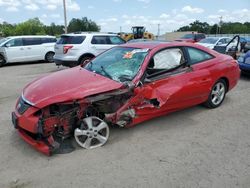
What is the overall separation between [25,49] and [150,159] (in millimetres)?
12796

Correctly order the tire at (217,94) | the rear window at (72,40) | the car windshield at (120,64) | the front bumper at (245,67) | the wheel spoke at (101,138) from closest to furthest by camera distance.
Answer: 1. the wheel spoke at (101,138)
2. the car windshield at (120,64)
3. the tire at (217,94)
4. the front bumper at (245,67)
5. the rear window at (72,40)

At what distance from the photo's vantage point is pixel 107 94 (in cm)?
392

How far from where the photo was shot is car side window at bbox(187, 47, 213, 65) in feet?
16.8

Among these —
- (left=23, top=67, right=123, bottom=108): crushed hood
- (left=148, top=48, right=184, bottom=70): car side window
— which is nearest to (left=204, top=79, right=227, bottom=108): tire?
(left=148, top=48, right=184, bottom=70): car side window

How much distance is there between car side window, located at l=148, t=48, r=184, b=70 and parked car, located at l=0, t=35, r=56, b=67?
456 inches

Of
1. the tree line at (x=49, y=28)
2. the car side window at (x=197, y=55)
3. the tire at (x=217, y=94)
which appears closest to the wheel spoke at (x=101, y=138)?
the car side window at (x=197, y=55)

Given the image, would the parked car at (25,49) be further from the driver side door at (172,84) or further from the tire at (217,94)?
the tire at (217,94)

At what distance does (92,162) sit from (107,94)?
1.01 metres

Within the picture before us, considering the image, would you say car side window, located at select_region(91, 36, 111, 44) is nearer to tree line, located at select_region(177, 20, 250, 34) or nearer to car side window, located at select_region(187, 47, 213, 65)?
car side window, located at select_region(187, 47, 213, 65)

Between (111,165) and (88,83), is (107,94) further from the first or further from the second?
(111,165)

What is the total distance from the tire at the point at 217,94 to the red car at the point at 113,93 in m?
0.07

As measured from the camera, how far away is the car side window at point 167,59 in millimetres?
4582

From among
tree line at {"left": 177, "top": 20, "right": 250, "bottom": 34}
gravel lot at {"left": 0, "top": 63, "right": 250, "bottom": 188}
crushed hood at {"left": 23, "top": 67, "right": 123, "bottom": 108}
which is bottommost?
gravel lot at {"left": 0, "top": 63, "right": 250, "bottom": 188}

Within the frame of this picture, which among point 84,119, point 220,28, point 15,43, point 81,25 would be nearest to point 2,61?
point 15,43
